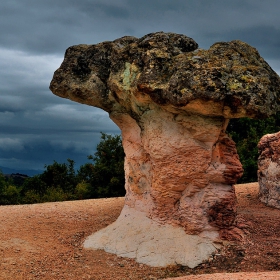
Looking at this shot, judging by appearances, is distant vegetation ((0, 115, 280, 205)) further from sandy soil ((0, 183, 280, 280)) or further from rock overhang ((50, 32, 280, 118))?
rock overhang ((50, 32, 280, 118))

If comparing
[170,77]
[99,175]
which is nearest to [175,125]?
[170,77]

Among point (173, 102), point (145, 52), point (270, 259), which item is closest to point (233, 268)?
point (270, 259)

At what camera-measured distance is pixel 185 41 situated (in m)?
9.34

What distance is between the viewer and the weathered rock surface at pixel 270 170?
13742 mm

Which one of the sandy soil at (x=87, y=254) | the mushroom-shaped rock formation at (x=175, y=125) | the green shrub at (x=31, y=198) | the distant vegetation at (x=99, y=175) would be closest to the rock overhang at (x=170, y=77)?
the mushroom-shaped rock formation at (x=175, y=125)

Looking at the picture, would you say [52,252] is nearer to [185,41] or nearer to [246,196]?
[185,41]

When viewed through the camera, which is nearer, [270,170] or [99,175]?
[270,170]

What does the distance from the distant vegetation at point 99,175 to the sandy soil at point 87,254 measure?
287 inches

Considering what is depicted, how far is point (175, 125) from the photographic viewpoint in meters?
9.07

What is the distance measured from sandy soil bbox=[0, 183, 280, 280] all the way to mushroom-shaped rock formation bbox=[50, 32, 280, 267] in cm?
31

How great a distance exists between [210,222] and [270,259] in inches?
53.5

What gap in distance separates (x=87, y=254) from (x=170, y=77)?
13.2 feet

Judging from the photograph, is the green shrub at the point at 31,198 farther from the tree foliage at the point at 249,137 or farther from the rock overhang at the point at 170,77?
the rock overhang at the point at 170,77

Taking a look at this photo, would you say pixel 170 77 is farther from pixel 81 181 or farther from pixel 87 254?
pixel 81 181
